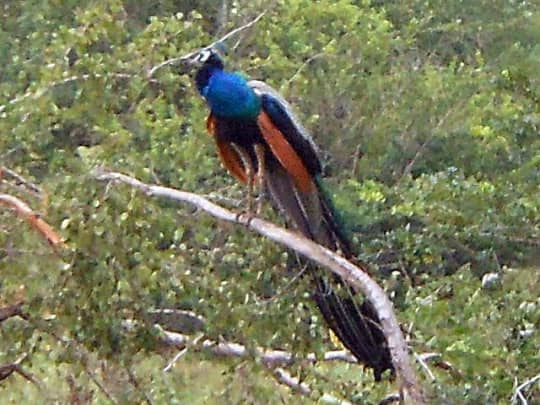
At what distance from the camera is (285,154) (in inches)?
127

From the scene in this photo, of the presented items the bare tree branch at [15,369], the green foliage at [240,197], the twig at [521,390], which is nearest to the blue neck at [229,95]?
the green foliage at [240,197]

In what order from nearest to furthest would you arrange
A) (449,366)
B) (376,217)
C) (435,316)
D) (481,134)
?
(449,366), (435,316), (376,217), (481,134)

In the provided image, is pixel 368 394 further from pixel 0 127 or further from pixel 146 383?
pixel 0 127

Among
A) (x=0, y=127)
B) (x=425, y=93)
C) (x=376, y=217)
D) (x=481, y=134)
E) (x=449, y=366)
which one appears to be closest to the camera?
(x=449, y=366)

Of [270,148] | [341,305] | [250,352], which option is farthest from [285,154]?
[250,352]

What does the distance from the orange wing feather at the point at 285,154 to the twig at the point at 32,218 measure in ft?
1.93

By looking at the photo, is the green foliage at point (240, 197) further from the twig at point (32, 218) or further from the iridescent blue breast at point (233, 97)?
the iridescent blue breast at point (233, 97)

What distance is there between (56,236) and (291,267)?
0.56 meters

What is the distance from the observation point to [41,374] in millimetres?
3898

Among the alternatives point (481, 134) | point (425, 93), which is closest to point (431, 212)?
point (481, 134)

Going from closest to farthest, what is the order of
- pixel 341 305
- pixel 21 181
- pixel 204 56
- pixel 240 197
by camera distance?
pixel 341 305, pixel 204 56, pixel 21 181, pixel 240 197

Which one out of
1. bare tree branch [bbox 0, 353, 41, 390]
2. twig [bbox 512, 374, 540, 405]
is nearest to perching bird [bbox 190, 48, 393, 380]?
twig [bbox 512, 374, 540, 405]

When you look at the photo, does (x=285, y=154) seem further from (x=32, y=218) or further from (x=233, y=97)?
(x=32, y=218)

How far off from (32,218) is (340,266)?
96 cm
